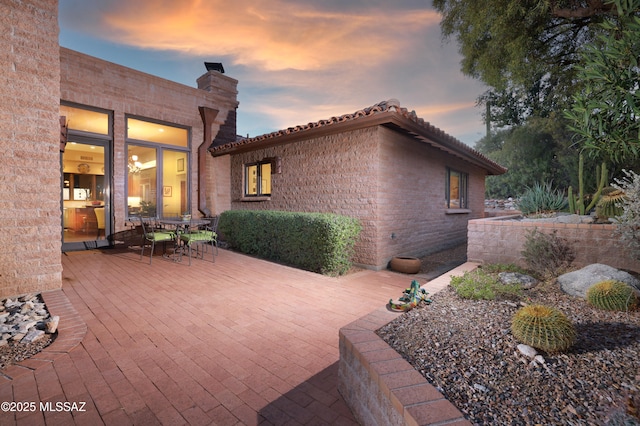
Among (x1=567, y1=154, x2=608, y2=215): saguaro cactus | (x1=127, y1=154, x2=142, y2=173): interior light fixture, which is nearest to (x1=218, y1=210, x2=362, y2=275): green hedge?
(x1=127, y1=154, x2=142, y2=173): interior light fixture

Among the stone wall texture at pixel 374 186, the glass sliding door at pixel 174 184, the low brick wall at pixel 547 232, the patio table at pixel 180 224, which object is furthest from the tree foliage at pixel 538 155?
the glass sliding door at pixel 174 184

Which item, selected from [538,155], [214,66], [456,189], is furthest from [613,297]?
[538,155]

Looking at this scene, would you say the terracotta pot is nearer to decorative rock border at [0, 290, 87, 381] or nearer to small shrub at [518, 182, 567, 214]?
small shrub at [518, 182, 567, 214]

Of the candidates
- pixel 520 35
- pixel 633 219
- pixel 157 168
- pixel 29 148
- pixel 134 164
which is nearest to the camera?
pixel 633 219

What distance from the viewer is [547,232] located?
188 inches

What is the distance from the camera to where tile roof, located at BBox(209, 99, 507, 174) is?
5438mm

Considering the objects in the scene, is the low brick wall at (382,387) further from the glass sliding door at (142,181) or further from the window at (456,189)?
the glass sliding door at (142,181)

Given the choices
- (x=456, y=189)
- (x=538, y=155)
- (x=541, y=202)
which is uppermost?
(x=538, y=155)

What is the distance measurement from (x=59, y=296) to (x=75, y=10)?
23.1 feet

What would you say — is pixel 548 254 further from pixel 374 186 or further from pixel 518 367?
pixel 518 367

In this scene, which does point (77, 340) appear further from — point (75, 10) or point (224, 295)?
point (75, 10)

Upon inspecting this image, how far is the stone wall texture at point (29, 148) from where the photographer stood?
3.90 meters

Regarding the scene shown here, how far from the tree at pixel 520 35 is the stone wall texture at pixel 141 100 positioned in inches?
297

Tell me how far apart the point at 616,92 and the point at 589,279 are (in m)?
2.37
